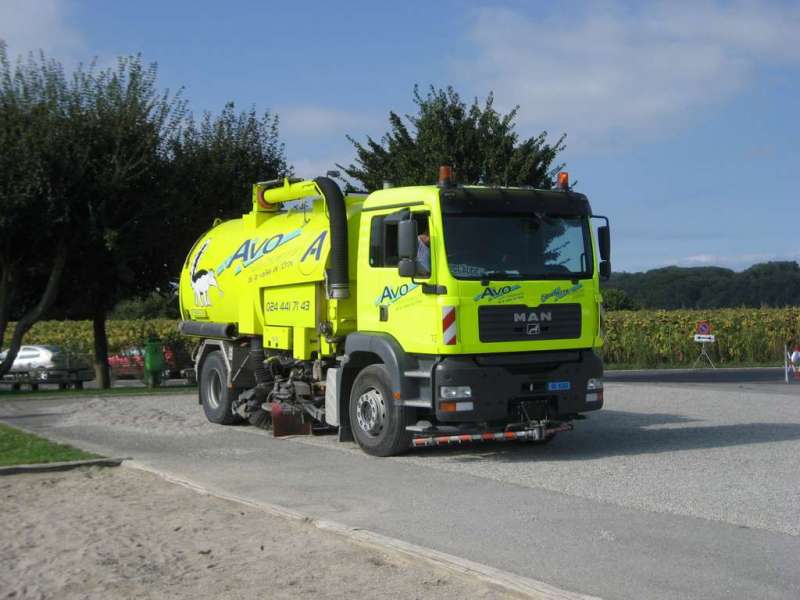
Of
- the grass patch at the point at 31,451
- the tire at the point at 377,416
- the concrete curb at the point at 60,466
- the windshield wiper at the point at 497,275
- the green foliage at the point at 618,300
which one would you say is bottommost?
the concrete curb at the point at 60,466

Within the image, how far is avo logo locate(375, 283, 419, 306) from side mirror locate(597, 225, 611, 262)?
252 cm

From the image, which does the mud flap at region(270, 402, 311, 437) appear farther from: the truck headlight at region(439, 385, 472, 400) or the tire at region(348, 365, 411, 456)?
the truck headlight at region(439, 385, 472, 400)

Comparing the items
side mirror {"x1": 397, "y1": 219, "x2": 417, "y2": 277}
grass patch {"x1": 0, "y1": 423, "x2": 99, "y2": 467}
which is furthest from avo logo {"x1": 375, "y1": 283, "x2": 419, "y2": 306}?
grass patch {"x1": 0, "y1": 423, "x2": 99, "y2": 467}

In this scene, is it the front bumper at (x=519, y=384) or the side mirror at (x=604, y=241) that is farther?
the side mirror at (x=604, y=241)

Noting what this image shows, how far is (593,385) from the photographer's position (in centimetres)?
1197

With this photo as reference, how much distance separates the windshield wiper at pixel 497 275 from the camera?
11.1 metres

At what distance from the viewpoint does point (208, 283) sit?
16.8 metres

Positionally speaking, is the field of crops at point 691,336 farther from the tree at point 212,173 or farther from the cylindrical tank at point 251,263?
the cylindrical tank at point 251,263

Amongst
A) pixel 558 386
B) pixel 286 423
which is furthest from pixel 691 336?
pixel 558 386

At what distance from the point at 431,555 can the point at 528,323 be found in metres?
5.10

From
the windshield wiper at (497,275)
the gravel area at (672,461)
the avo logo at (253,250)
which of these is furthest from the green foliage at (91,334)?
the windshield wiper at (497,275)

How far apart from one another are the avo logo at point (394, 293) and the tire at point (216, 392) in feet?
15.8

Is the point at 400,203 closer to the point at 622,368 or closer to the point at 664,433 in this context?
the point at 664,433

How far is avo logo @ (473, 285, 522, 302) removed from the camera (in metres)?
11.1
